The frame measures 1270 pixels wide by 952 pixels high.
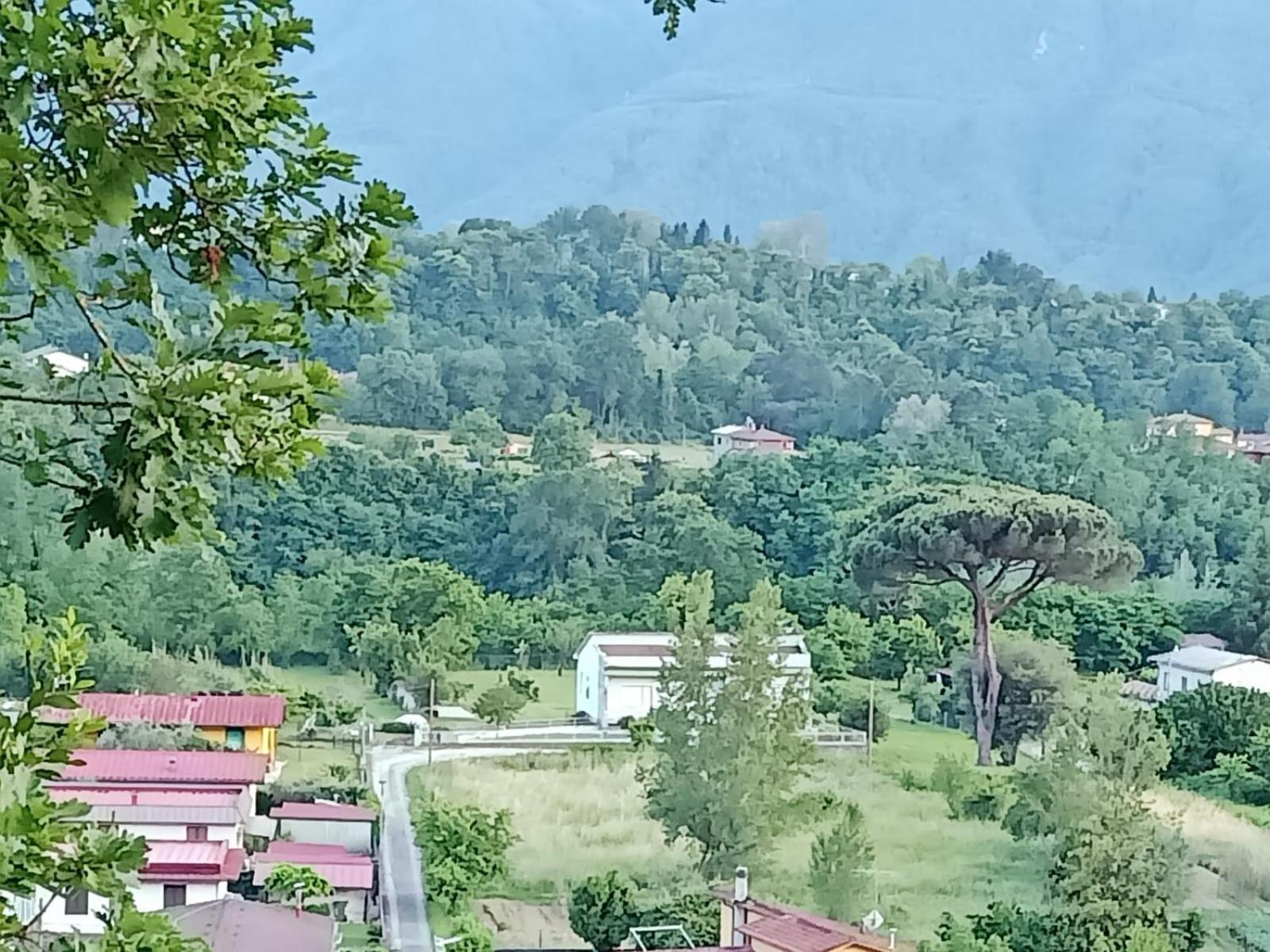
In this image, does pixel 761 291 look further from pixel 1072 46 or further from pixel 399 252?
pixel 1072 46

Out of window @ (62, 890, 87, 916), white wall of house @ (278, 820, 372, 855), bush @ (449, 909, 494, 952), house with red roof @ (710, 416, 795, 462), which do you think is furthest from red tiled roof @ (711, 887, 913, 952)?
house with red roof @ (710, 416, 795, 462)

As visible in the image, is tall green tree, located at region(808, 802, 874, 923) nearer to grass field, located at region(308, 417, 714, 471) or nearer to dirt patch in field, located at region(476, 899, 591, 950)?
dirt patch in field, located at region(476, 899, 591, 950)

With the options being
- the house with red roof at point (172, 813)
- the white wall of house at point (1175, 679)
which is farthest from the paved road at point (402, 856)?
the white wall of house at point (1175, 679)

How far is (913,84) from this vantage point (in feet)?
181

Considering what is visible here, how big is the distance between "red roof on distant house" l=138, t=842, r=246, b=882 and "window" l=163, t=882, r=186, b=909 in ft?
0.06

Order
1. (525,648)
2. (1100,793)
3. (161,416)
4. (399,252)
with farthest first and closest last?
(525,648), (1100,793), (399,252), (161,416)

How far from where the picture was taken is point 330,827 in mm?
8312

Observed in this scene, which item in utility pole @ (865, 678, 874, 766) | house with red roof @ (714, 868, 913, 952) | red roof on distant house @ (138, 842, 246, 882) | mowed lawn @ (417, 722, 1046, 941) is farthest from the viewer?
utility pole @ (865, 678, 874, 766)

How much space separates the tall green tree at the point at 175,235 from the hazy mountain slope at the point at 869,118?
40.2 metres

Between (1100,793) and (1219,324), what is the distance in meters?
17.5

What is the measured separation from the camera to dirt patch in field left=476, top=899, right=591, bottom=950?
6.85 metres

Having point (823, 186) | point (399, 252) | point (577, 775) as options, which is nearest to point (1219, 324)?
point (577, 775)

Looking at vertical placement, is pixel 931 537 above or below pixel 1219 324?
below

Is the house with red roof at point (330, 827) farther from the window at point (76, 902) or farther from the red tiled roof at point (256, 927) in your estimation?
the window at point (76, 902)
